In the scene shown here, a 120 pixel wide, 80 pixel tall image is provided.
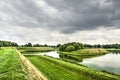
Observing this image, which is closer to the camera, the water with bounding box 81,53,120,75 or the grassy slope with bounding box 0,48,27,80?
Answer: the grassy slope with bounding box 0,48,27,80

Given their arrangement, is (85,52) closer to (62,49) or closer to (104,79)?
(62,49)

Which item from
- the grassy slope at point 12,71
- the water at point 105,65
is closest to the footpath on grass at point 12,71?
the grassy slope at point 12,71

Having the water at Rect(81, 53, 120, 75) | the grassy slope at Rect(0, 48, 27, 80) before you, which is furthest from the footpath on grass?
the water at Rect(81, 53, 120, 75)

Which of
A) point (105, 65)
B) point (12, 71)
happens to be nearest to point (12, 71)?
point (12, 71)

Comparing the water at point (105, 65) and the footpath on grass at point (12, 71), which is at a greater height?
the footpath on grass at point (12, 71)

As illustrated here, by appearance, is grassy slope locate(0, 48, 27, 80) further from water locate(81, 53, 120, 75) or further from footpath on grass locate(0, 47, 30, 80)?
water locate(81, 53, 120, 75)

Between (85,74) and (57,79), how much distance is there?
6133 millimetres

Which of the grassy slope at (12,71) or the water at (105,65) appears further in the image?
the water at (105,65)

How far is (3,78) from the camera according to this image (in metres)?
15.1

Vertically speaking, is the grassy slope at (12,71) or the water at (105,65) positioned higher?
the grassy slope at (12,71)

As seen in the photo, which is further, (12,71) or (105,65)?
(105,65)

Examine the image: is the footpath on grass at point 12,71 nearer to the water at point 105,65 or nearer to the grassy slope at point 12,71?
the grassy slope at point 12,71

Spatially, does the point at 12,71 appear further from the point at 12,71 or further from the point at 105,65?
the point at 105,65

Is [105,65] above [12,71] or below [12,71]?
below
